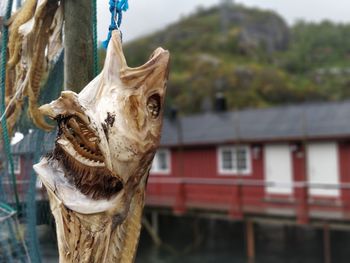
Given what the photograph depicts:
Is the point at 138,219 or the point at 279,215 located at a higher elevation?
the point at 138,219

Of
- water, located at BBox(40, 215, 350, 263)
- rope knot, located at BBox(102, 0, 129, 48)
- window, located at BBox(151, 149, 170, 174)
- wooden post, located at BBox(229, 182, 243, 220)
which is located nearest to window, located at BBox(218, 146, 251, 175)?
water, located at BBox(40, 215, 350, 263)

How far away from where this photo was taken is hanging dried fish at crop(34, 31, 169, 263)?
1.84 m

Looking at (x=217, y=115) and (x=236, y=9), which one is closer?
(x=217, y=115)

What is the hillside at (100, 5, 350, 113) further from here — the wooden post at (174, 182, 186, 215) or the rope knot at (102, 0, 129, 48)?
the rope knot at (102, 0, 129, 48)

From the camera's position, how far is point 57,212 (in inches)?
77.5

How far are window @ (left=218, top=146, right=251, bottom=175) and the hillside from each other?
2550 centimetres

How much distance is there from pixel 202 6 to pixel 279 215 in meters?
97.9

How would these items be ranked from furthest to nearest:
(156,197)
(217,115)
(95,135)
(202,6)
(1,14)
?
1. (202,6)
2. (217,115)
3. (156,197)
4. (1,14)
5. (95,135)

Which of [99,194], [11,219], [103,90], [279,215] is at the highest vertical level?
[103,90]

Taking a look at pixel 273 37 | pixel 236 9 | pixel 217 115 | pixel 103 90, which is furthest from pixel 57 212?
pixel 236 9

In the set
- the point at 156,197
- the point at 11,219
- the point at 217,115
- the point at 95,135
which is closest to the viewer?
the point at 95,135

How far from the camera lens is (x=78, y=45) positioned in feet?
8.04

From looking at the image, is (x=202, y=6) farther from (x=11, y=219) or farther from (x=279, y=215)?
(x=11, y=219)

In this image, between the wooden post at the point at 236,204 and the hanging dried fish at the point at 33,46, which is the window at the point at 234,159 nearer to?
the wooden post at the point at 236,204
